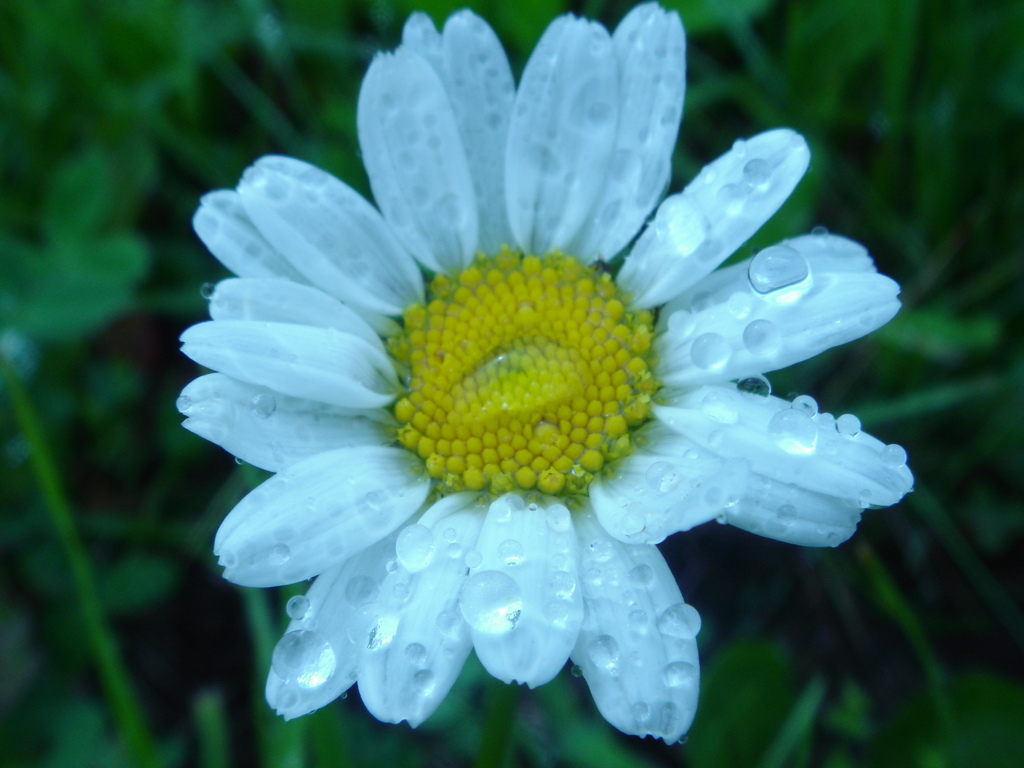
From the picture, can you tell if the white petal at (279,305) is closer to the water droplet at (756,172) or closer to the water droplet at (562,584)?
the water droplet at (562,584)

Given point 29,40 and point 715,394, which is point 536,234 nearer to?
point 715,394

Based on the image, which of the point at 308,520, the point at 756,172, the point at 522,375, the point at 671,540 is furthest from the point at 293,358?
the point at 671,540

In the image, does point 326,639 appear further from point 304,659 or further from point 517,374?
point 517,374

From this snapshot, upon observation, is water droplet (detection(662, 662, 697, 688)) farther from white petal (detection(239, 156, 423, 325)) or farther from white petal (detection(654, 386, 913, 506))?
white petal (detection(239, 156, 423, 325))

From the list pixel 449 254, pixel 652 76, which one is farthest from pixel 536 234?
pixel 652 76

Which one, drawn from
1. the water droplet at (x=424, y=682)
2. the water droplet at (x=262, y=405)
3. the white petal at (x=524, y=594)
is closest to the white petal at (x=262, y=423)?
the water droplet at (x=262, y=405)
